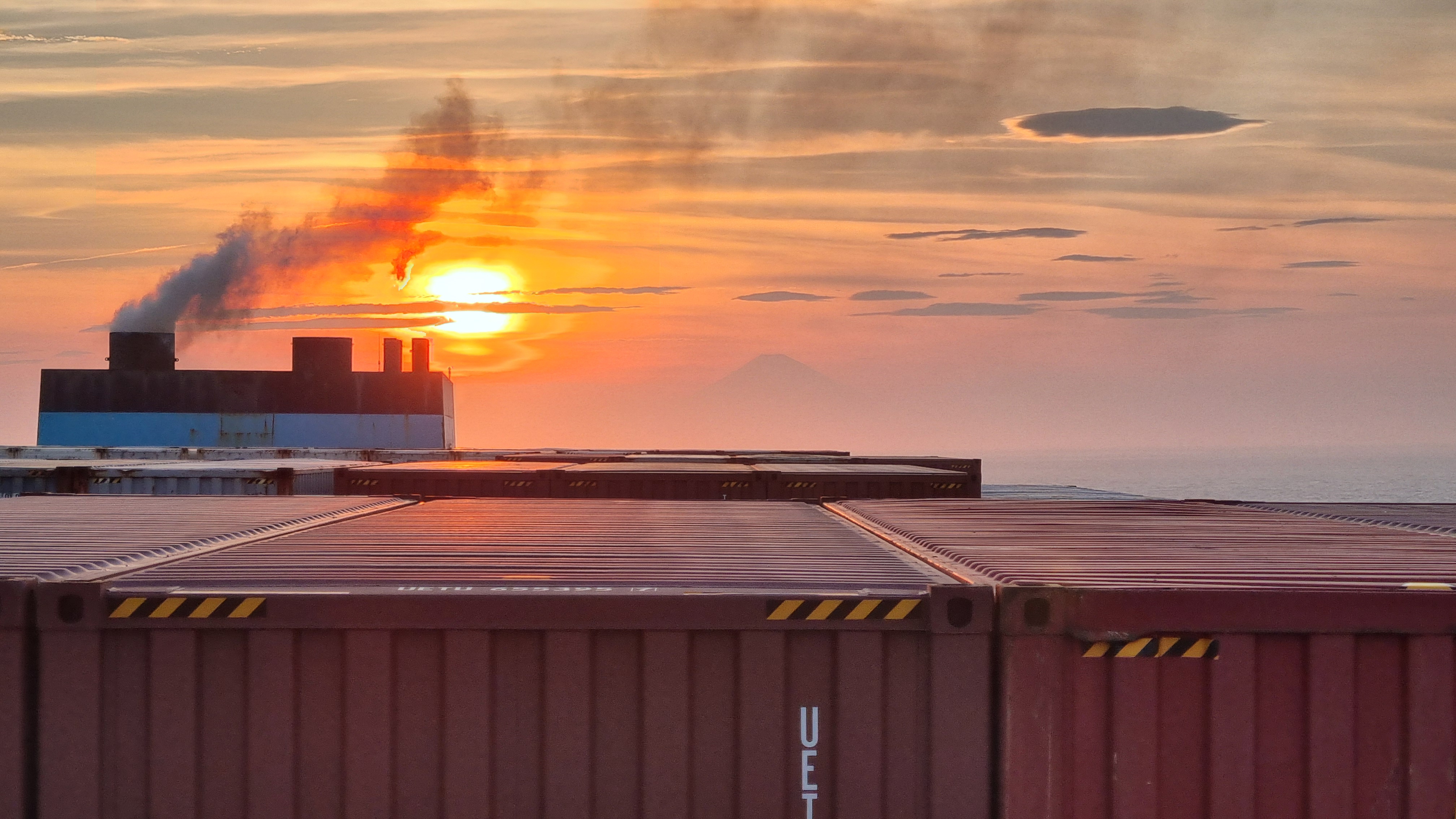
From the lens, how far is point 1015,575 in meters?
6.81

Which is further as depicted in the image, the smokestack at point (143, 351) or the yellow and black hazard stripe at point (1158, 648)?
the smokestack at point (143, 351)

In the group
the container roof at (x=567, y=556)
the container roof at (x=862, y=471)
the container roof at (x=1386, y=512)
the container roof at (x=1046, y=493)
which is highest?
the container roof at (x=567, y=556)

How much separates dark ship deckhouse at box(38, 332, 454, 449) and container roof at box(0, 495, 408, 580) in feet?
200

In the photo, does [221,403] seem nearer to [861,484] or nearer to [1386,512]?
[861,484]

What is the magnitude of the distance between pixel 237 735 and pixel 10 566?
196 cm

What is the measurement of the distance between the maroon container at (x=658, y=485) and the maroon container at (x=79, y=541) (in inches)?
383

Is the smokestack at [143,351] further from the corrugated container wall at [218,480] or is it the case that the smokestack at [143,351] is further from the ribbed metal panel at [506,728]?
the ribbed metal panel at [506,728]

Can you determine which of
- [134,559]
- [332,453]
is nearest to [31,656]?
[134,559]

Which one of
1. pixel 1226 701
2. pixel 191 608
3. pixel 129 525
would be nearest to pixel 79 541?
pixel 129 525

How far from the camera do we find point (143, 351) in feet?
237

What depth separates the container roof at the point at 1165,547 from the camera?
686cm

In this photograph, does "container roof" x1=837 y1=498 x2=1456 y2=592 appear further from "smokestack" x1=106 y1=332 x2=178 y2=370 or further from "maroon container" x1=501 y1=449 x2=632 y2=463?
"smokestack" x1=106 y1=332 x2=178 y2=370

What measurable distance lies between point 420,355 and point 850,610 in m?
74.4

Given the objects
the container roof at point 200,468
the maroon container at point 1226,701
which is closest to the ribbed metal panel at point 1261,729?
the maroon container at point 1226,701
